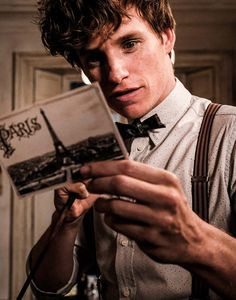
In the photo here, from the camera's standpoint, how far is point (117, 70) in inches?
44.4

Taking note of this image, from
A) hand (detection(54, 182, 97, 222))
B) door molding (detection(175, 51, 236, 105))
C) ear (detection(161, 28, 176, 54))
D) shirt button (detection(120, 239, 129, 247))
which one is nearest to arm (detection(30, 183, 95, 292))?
hand (detection(54, 182, 97, 222))

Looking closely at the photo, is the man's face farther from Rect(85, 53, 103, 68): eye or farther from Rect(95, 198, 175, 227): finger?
Rect(95, 198, 175, 227): finger

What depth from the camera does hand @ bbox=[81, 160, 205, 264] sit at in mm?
688

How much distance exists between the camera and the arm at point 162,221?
69cm

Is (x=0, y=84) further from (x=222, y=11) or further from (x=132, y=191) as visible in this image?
(x=132, y=191)

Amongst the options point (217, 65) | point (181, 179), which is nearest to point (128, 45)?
point (181, 179)

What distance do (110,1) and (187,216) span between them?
0.70m

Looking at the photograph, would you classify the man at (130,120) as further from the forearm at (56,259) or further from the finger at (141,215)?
the finger at (141,215)

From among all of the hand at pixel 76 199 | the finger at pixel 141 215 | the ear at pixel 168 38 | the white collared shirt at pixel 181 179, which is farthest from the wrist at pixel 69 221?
the ear at pixel 168 38

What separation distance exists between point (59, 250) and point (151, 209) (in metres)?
0.57

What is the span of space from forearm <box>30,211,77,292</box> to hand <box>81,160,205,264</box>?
1.43 feet

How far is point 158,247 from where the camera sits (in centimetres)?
73

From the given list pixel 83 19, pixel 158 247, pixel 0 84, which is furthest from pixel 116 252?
pixel 0 84

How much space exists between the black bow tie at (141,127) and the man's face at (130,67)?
3 centimetres
